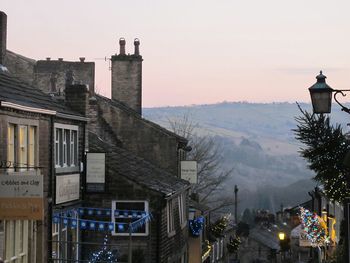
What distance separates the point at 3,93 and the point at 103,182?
795 cm

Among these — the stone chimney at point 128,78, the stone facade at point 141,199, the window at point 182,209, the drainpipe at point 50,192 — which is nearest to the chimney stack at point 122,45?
the stone chimney at point 128,78

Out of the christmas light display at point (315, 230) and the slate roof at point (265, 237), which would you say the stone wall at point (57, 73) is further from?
the slate roof at point (265, 237)

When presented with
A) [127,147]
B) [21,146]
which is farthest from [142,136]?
[21,146]

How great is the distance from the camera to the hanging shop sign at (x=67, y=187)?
2386cm

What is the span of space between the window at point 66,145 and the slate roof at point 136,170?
6.62ft

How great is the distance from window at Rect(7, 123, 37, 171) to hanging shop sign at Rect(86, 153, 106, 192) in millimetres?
5025

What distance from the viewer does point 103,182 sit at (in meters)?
27.4

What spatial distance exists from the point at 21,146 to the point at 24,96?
1888mm

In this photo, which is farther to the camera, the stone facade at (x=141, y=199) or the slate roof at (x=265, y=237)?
the slate roof at (x=265, y=237)

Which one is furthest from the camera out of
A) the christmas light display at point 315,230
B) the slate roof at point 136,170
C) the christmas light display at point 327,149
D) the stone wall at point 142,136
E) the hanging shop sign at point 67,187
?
the christmas light display at point 315,230

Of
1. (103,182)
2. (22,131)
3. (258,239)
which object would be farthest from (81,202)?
(258,239)

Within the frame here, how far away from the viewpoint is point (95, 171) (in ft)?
89.8

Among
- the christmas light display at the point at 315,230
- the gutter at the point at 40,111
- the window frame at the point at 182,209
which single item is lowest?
the christmas light display at the point at 315,230

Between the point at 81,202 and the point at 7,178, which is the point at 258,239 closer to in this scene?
the point at 81,202
